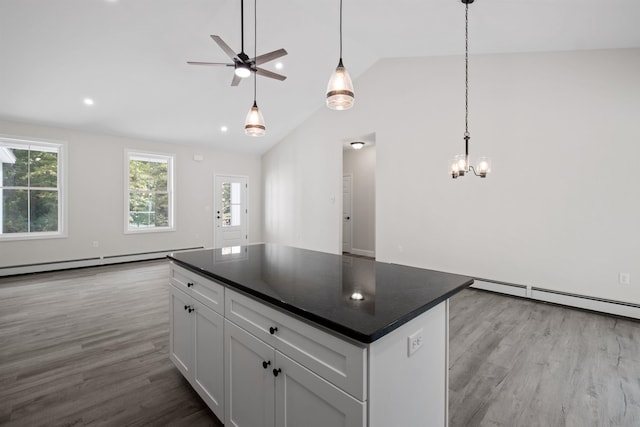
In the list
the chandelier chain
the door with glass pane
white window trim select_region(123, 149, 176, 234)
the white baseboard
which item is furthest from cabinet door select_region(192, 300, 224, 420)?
the door with glass pane

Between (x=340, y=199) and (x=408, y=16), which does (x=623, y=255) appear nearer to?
(x=408, y=16)

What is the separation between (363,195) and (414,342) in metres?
6.84

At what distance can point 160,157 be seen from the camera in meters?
6.93

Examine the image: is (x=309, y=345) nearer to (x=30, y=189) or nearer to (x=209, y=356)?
(x=209, y=356)

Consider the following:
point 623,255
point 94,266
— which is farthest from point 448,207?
point 94,266

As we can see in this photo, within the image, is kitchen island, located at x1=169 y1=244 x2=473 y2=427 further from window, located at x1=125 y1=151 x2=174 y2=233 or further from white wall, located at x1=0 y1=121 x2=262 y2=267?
window, located at x1=125 y1=151 x2=174 y2=233

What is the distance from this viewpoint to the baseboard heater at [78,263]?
5.18 m

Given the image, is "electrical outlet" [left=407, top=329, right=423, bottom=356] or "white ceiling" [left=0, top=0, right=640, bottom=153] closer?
"electrical outlet" [left=407, top=329, right=423, bottom=356]

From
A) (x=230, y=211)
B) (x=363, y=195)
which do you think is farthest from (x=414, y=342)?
(x=230, y=211)

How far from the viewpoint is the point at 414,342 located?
3.89 ft

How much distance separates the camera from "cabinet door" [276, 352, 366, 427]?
976 mm

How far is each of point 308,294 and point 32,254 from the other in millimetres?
6551

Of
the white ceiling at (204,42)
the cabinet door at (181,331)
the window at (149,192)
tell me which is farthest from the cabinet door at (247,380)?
the window at (149,192)

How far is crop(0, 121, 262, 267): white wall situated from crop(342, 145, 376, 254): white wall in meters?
3.64
